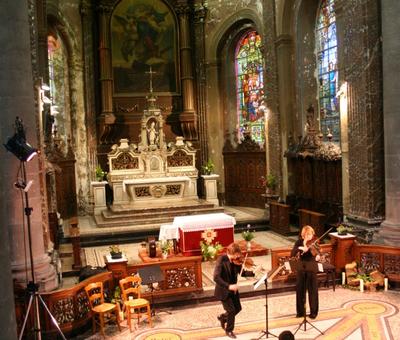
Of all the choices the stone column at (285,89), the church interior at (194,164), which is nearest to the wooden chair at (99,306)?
the church interior at (194,164)

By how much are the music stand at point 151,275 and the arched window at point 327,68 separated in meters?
8.26

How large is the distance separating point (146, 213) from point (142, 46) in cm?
758

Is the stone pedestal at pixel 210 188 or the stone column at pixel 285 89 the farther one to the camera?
the stone pedestal at pixel 210 188

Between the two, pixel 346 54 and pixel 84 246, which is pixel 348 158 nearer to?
pixel 346 54

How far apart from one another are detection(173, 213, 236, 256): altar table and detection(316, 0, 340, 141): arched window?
15.2 feet

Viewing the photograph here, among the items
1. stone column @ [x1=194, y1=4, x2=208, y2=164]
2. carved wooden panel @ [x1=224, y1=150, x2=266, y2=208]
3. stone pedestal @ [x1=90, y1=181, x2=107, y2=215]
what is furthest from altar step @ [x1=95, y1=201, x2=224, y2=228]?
stone column @ [x1=194, y1=4, x2=208, y2=164]

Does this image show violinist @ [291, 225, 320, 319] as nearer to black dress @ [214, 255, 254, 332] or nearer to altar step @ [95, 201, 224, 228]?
black dress @ [214, 255, 254, 332]

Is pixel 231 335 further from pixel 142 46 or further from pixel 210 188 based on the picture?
pixel 142 46

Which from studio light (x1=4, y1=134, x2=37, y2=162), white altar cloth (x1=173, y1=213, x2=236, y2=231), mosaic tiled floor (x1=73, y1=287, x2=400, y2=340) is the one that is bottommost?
mosaic tiled floor (x1=73, y1=287, x2=400, y2=340)

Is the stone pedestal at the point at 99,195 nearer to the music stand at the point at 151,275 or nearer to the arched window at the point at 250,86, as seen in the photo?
the arched window at the point at 250,86

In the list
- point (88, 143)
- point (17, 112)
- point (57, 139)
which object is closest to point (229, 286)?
point (17, 112)

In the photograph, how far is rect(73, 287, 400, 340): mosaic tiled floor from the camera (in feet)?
27.2

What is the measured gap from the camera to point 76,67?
67.2 feet

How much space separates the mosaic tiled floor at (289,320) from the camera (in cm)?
830
